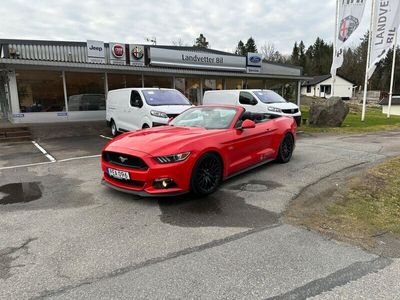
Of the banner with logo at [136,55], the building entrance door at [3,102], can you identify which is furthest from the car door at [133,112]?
the building entrance door at [3,102]

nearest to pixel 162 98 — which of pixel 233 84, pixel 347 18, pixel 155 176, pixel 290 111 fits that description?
pixel 290 111

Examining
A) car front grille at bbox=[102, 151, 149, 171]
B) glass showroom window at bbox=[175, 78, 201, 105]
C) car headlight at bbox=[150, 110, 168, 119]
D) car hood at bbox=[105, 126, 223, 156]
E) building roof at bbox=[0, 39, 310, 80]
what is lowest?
car front grille at bbox=[102, 151, 149, 171]

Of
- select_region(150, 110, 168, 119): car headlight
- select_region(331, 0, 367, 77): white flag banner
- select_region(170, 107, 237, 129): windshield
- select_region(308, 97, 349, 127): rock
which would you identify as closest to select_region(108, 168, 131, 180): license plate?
select_region(170, 107, 237, 129): windshield

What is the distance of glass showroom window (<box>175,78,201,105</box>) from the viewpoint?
20444mm

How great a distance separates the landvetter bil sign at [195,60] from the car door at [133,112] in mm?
7465

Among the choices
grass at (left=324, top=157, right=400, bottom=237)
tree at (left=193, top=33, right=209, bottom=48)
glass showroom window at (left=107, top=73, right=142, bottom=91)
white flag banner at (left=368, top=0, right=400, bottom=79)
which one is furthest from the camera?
tree at (left=193, top=33, right=209, bottom=48)

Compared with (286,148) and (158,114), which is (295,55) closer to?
(158,114)

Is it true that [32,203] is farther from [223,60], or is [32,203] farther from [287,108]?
[223,60]

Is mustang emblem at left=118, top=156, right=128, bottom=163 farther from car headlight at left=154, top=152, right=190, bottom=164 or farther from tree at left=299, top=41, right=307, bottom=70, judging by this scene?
tree at left=299, top=41, right=307, bottom=70

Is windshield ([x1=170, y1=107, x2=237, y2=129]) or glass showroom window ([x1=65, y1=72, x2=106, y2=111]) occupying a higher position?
glass showroom window ([x1=65, y1=72, x2=106, y2=111])

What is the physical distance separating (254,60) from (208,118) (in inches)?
718

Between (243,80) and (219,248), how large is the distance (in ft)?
72.5

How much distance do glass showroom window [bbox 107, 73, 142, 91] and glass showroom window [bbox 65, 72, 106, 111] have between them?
49cm

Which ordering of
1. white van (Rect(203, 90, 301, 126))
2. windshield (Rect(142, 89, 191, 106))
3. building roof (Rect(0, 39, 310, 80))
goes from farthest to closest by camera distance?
building roof (Rect(0, 39, 310, 80)) → white van (Rect(203, 90, 301, 126)) → windshield (Rect(142, 89, 191, 106))
